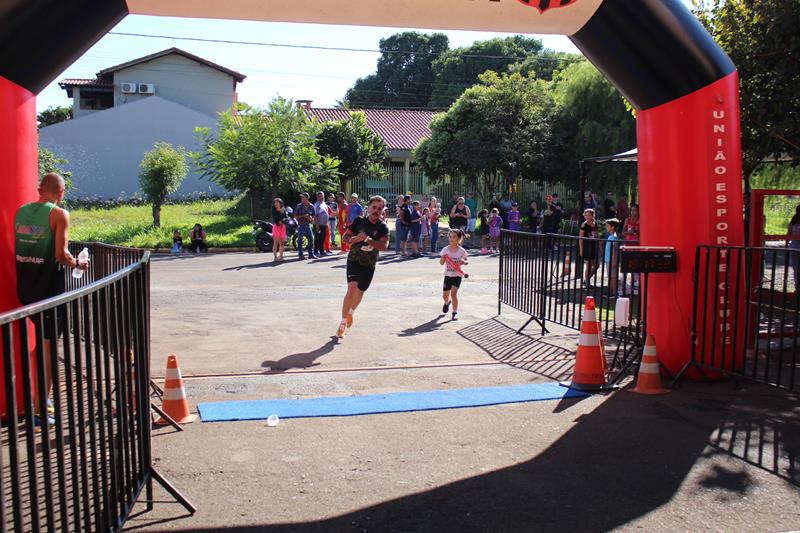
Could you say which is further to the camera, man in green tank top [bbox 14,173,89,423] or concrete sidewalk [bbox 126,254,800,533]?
man in green tank top [bbox 14,173,89,423]

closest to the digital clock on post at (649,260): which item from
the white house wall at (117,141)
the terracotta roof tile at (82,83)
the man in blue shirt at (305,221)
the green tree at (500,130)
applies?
the man in blue shirt at (305,221)

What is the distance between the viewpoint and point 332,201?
2392 cm

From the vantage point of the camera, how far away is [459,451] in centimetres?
543

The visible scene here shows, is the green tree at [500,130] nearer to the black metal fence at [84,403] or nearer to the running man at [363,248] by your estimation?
the running man at [363,248]

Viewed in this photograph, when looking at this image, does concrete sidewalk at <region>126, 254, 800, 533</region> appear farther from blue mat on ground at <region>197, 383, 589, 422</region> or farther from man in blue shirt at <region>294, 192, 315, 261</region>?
man in blue shirt at <region>294, 192, 315, 261</region>

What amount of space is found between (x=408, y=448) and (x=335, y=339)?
4090 millimetres

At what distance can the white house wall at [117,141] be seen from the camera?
37750mm

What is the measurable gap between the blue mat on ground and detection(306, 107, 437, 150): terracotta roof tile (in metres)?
35.4

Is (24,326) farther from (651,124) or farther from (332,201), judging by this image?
(332,201)

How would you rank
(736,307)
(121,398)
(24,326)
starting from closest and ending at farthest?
1. (24,326)
2. (121,398)
3. (736,307)

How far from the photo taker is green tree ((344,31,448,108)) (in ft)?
246

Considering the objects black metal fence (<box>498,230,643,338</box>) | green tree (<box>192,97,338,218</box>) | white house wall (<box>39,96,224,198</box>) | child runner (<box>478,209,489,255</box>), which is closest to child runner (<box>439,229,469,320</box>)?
black metal fence (<box>498,230,643,338</box>)

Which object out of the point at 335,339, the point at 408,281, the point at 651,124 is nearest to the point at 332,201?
the point at 408,281

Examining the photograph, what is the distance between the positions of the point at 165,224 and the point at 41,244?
71.2 ft
